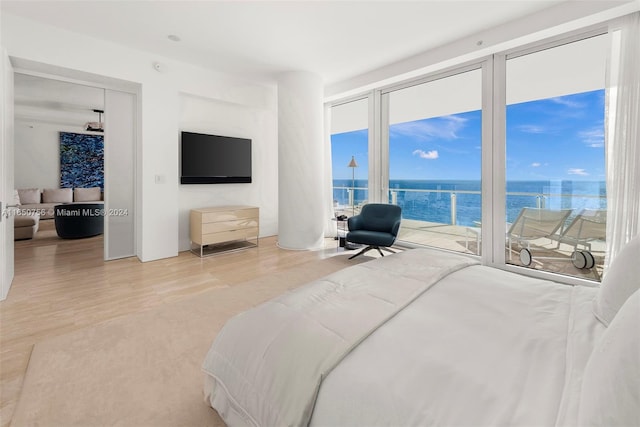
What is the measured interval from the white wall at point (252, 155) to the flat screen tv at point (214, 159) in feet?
0.48

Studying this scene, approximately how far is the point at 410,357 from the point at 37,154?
32.3ft

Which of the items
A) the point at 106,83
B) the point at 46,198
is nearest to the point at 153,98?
the point at 106,83

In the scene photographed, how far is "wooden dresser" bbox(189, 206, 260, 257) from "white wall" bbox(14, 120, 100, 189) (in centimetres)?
561

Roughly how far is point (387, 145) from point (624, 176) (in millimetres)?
2859

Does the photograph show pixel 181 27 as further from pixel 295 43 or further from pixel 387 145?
pixel 387 145

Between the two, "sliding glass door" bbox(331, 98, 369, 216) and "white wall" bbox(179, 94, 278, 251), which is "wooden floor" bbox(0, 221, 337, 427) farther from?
"sliding glass door" bbox(331, 98, 369, 216)

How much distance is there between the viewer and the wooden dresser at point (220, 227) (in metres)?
4.44

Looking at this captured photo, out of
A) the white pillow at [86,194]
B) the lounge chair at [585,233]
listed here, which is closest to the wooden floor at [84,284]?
the white pillow at [86,194]

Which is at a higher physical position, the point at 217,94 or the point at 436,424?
the point at 217,94

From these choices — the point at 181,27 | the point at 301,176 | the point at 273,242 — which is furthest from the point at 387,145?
the point at 181,27

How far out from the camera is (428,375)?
883 mm

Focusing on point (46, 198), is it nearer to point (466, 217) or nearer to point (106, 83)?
point (106, 83)

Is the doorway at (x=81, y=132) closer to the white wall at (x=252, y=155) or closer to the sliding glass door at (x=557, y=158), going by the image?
the white wall at (x=252, y=155)

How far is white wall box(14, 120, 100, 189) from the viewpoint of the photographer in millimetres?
7223
